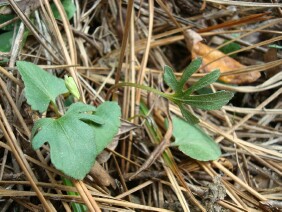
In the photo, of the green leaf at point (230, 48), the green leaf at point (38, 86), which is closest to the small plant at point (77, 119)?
the green leaf at point (38, 86)

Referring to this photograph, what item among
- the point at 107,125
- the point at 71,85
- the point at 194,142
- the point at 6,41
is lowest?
the point at 194,142

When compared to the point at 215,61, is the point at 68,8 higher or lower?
higher

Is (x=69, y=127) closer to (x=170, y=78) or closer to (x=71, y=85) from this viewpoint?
(x=71, y=85)

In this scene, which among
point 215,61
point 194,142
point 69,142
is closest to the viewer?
point 69,142

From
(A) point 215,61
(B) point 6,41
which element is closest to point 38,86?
(B) point 6,41

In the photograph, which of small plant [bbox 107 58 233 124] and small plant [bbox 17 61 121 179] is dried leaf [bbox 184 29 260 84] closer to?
small plant [bbox 107 58 233 124]

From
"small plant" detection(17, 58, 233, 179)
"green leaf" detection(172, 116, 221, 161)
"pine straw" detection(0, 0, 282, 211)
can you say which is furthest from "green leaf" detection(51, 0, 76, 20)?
"green leaf" detection(172, 116, 221, 161)
